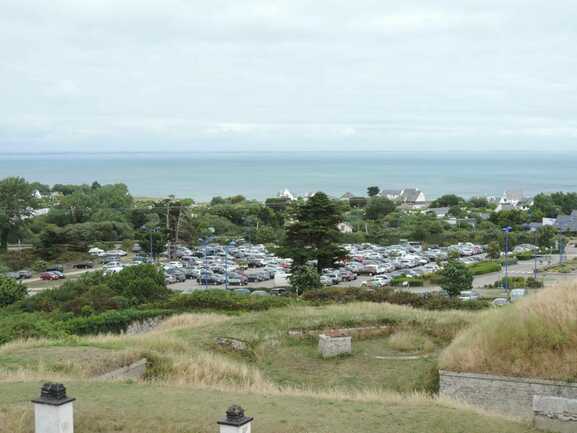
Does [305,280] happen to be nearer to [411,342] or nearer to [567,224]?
[411,342]

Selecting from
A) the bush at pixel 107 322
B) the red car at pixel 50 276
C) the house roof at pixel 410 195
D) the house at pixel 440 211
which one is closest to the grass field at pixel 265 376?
the bush at pixel 107 322

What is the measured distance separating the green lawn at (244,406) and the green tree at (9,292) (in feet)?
66.0

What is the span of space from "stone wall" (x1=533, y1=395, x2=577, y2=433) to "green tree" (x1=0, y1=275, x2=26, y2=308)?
25.5 m

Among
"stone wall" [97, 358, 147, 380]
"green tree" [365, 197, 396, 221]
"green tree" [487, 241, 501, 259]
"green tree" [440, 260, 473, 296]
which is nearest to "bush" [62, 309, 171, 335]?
"stone wall" [97, 358, 147, 380]

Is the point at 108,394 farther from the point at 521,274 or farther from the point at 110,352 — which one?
the point at 521,274

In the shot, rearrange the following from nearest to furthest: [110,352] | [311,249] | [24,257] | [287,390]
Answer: [287,390], [110,352], [311,249], [24,257]

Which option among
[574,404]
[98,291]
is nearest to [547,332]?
[574,404]

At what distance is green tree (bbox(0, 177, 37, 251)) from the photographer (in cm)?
6094

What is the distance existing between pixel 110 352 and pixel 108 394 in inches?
155

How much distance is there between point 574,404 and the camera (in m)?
9.93

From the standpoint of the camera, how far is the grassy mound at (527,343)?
491 inches

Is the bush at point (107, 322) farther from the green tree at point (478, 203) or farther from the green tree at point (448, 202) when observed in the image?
the green tree at point (478, 203)

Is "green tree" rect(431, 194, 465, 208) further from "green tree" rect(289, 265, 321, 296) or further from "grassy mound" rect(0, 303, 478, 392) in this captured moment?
"grassy mound" rect(0, 303, 478, 392)

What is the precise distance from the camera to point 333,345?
17.7 m
